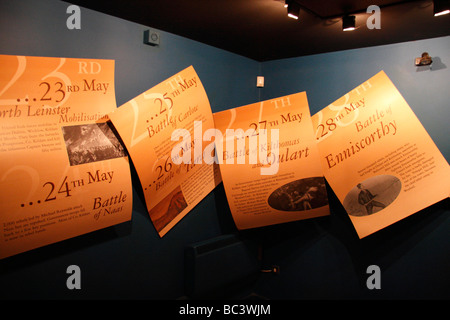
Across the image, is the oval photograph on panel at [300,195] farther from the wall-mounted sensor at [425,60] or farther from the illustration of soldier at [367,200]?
the wall-mounted sensor at [425,60]

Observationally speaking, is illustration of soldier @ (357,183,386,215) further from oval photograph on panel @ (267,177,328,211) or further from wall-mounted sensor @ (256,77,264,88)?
wall-mounted sensor @ (256,77,264,88)

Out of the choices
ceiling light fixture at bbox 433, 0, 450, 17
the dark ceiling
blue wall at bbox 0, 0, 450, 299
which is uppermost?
the dark ceiling

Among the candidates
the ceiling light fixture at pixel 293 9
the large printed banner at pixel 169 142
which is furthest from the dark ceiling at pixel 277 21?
the large printed banner at pixel 169 142

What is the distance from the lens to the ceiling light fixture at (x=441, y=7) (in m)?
1.91

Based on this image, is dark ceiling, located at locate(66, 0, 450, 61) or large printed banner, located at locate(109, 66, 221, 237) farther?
large printed banner, located at locate(109, 66, 221, 237)

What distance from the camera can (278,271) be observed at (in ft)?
10.8

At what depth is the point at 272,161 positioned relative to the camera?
2.65 meters

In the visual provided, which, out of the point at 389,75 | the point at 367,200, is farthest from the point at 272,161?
the point at 389,75

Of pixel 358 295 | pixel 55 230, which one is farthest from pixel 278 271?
pixel 55 230

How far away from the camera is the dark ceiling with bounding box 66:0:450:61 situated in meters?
2.07

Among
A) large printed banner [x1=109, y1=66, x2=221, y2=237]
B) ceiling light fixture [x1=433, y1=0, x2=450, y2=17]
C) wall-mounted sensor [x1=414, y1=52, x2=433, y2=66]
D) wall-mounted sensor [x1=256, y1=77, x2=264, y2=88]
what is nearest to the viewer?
ceiling light fixture [x1=433, y1=0, x2=450, y2=17]

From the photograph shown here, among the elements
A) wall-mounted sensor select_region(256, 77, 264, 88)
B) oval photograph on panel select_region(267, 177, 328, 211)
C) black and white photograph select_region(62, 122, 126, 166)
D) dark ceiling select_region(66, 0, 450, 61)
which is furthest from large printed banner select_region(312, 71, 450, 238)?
black and white photograph select_region(62, 122, 126, 166)

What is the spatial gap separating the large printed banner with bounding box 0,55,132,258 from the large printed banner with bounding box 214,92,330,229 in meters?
0.85

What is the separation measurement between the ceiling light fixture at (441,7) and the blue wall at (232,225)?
67cm
